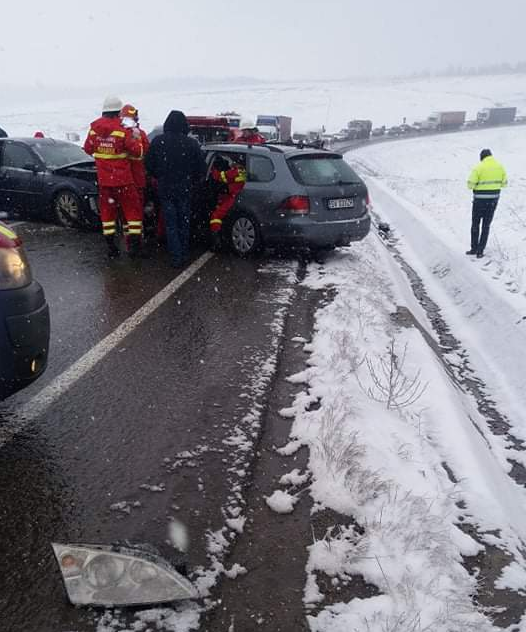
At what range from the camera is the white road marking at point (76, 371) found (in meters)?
3.43

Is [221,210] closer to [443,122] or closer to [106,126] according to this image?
[106,126]

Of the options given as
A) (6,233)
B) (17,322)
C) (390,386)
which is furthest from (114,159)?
(390,386)

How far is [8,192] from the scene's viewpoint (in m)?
9.58

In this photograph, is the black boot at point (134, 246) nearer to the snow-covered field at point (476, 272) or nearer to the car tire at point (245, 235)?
the car tire at point (245, 235)

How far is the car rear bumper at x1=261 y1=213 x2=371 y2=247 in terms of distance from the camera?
23.9ft

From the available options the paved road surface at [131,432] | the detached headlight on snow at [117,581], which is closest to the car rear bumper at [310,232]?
the paved road surface at [131,432]

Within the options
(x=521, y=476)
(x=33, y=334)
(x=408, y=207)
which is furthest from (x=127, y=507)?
(x=408, y=207)

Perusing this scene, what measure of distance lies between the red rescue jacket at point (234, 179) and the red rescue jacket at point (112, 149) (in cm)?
126

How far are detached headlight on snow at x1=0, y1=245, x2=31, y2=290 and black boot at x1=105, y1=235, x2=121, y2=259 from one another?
4630 mm

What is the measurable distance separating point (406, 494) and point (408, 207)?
499 inches

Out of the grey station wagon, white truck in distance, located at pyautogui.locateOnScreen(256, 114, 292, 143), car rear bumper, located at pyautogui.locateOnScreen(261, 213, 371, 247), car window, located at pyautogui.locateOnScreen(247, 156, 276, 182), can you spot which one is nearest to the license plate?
the grey station wagon

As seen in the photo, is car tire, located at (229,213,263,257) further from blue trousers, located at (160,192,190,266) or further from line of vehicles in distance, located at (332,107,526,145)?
line of vehicles in distance, located at (332,107,526,145)

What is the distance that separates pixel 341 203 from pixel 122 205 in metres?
3.04

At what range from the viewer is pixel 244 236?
777cm
